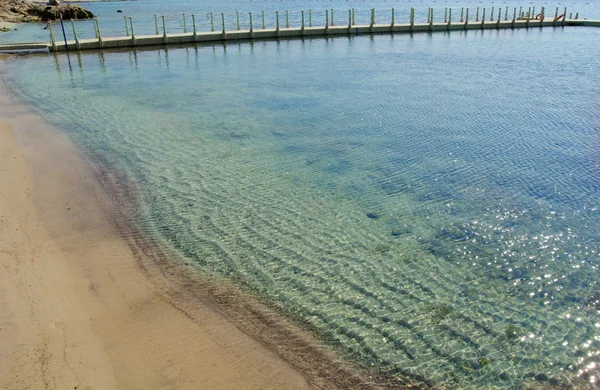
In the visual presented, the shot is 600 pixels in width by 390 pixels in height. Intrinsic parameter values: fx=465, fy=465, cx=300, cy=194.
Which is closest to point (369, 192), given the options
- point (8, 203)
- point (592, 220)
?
point (592, 220)

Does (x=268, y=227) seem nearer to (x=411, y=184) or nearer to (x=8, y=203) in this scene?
(x=411, y=184)

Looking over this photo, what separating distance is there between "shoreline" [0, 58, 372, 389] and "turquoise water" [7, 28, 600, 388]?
413mm

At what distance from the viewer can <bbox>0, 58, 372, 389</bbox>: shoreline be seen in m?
4.41

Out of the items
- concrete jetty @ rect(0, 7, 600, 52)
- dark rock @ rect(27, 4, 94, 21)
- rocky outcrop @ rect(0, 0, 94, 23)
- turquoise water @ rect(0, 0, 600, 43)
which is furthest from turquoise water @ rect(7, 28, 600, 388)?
dark rock @ rect(27, 4, 94, 21)

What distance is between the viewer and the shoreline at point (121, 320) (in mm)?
4414

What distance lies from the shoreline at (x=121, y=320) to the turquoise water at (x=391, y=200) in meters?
0.41

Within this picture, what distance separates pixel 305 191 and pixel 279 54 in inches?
779

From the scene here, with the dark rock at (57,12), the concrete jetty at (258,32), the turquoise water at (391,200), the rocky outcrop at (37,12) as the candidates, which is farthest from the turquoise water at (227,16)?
the turquoise water at (391,200)

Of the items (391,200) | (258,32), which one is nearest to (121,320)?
(391,200)

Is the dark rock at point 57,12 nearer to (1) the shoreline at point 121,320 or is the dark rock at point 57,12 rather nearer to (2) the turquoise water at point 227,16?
(2) the turquoise water at point 227,16

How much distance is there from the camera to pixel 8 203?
26.0ft

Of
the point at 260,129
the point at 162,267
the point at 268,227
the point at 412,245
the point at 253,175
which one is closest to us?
the point at 162,267

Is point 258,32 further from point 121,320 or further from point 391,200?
point 121,320

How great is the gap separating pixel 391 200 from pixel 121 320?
484 centimetres
